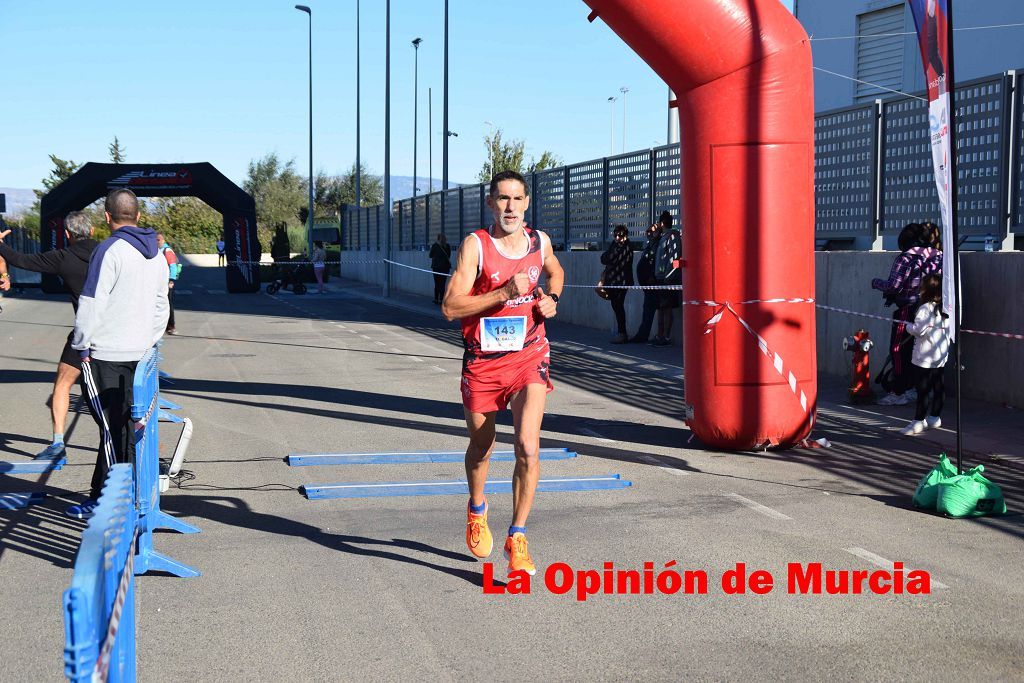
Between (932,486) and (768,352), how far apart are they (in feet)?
6.76

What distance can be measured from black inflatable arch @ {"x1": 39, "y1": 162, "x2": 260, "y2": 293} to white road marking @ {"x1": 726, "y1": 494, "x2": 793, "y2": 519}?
32506mm

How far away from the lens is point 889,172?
13281mm

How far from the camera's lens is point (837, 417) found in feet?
34.9

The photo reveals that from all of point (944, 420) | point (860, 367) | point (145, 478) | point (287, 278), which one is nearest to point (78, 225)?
point (145, 478)

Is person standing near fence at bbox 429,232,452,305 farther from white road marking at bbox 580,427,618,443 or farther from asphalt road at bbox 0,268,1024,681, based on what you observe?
white road marking at bbox 580,427,618,443

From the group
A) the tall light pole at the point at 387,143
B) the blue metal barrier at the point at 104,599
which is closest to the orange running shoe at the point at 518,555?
the blue metal barrier at the point at 104,599

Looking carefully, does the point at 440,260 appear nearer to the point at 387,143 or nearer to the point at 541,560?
the point at 387,143

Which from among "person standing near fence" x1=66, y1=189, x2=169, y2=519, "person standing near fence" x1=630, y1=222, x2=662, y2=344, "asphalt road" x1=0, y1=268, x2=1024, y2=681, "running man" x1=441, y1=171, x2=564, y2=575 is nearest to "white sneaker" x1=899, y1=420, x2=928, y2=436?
"asphalt road" x1=0, y1=268, x2=1024, y2=681

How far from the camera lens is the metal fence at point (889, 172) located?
37.2 ft

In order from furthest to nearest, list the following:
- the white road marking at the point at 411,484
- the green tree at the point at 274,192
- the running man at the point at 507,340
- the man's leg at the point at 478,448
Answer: the green tree at the point at 274,192
the white road marking at the point at 411,484
the man's leg at the point at 478,448
the running man at the point at 507,340

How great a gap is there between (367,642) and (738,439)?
4817 mm

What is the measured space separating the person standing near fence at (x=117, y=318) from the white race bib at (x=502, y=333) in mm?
2244

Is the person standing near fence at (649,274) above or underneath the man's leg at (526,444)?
above

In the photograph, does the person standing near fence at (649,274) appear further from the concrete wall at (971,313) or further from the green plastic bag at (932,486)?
the green plastic bag at (932,486)
